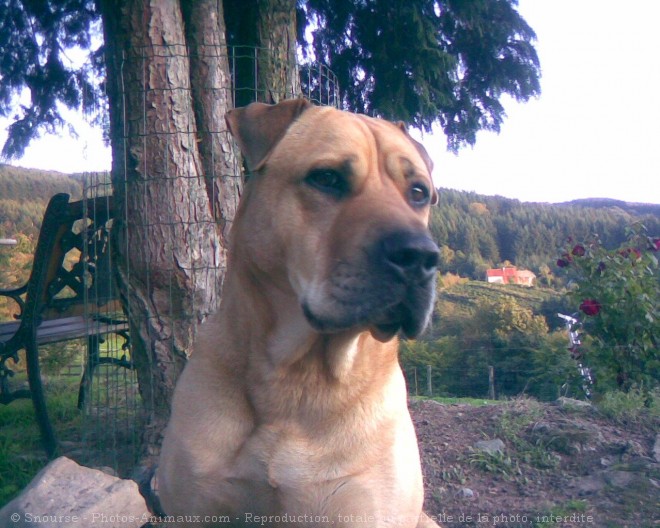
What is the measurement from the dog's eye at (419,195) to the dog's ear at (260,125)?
505 millimetres

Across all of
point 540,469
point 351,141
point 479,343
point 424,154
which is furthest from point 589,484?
point 479,343

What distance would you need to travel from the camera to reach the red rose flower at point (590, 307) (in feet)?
17.4

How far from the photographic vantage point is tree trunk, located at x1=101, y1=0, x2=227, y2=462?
3.84 meters

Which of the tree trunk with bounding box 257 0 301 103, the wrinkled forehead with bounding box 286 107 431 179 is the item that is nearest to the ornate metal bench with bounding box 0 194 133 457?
the tree trunk with bounding box 257 0 301 103

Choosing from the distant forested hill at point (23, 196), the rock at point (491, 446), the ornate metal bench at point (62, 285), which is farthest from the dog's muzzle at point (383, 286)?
the distant forested hill at point (23, 196)

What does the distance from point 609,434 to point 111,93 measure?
3.47 meters

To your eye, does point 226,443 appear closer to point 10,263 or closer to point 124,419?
point 124,419

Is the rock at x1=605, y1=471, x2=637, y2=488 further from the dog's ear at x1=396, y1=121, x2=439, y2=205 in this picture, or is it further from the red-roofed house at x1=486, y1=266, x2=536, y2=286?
the red-roofed house at x1=486, y1=266, x2=536, y2=286

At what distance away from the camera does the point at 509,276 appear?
808cm

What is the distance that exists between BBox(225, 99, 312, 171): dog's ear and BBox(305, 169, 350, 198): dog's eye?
227 mm

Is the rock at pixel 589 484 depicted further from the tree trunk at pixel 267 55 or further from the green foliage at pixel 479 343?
the green foliage at pixel 479 343

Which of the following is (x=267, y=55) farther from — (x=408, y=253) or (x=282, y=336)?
(x=408, y=253)

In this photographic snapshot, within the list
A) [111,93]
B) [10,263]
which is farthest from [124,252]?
[10,263]

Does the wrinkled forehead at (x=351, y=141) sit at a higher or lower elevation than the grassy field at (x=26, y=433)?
higher
